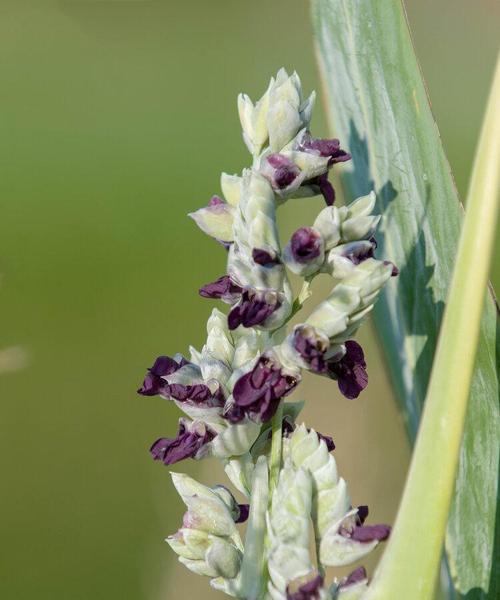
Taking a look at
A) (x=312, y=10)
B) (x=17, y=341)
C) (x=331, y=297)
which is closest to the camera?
(x=331, y=297)

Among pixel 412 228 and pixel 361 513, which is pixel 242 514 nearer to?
pixel 361 513

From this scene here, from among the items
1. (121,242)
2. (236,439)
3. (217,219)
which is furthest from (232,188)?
(121,242)

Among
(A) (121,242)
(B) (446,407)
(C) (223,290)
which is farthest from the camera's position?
(A) (121,242)

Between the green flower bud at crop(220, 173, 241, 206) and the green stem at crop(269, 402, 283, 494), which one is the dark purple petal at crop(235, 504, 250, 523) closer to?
the green stem at crop(269, 402, 283, 494)

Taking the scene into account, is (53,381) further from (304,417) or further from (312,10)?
(312,10)

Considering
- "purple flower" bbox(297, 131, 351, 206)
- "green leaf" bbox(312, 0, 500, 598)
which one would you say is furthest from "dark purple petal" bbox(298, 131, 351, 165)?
"green leaf" bbox(312, 0, 500, 598)

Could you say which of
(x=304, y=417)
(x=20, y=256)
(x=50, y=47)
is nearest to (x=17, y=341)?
(x=20, y=256)
